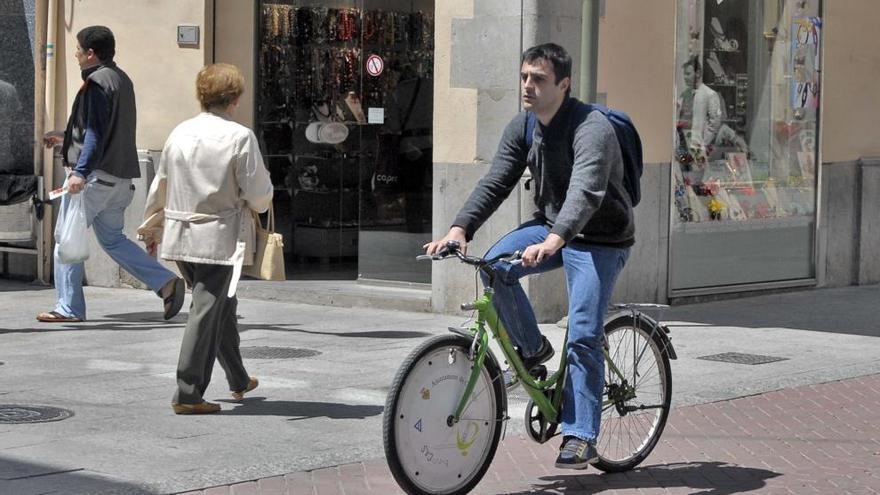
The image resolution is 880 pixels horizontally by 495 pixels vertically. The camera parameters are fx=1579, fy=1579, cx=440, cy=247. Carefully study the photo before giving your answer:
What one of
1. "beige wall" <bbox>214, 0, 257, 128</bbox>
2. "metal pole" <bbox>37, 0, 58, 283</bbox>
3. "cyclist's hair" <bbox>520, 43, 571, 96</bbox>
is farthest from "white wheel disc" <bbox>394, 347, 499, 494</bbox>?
"metal pole" <bbox>37, 0, 58, 283</bbox>

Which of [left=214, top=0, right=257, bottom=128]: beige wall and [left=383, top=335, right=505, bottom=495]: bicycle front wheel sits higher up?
[left=214, top=0, right=257, bottom=128]: beige wall

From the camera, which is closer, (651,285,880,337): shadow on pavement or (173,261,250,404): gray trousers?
(173,261,250,404): gray trousers

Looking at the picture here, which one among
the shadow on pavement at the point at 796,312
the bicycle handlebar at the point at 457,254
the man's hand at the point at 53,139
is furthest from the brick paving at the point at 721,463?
the man's hand at the point at 53,139

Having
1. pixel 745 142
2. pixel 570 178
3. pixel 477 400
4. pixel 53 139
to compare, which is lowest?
pixel 477 400

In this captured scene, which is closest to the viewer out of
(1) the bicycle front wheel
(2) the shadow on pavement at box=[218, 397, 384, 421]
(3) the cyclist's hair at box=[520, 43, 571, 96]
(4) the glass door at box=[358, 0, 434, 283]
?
(1) the bicycle front wheel

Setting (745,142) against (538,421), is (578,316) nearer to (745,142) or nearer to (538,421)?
(538,421)

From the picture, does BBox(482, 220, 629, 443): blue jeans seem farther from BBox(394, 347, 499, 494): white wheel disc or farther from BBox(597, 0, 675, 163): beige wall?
BBox(597, 0, 675, 163): beige wall

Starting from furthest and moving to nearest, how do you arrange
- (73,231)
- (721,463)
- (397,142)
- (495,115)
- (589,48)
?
(397,142)
(495,115)
(589,48)
(73,231)
(721,463)

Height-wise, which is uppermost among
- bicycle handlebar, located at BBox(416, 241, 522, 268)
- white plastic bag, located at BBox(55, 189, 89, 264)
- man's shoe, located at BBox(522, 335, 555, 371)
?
bicycle handlebar, located at BBox(416, 241, 522, 268)

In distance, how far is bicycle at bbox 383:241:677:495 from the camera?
576 cm

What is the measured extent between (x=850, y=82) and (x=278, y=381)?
7.56 metres

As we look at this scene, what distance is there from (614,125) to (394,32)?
6.75 meters

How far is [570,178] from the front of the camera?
20.4 ft

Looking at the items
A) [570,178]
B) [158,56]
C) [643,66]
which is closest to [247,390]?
[570,178]
